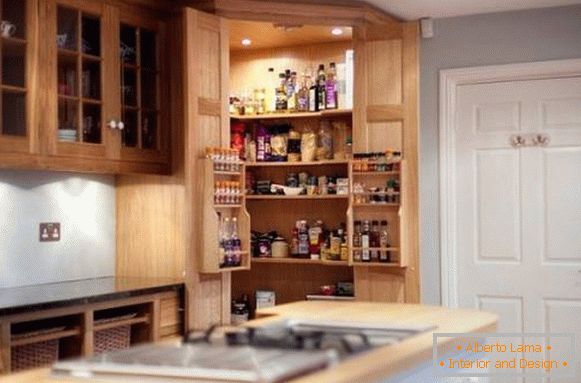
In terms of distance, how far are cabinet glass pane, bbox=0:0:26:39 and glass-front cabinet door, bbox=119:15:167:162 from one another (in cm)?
67

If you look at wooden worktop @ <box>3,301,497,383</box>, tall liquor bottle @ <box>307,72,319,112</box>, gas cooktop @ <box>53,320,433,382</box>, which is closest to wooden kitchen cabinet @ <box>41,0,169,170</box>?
tall liquor bottle @ <box>307,72,319,112</box>

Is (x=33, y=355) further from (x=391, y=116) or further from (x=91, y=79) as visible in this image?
(x=391, y=116)

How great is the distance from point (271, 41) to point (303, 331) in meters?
3.21

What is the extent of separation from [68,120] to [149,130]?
60 cm

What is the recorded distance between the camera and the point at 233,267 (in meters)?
4.47

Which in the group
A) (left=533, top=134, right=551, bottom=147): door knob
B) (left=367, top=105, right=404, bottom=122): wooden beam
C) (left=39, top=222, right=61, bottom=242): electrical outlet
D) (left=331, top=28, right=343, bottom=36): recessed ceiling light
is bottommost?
(left=39, top=222, right=61, bottom=242): electrical outlet

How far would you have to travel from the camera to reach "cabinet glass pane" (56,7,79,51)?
3861 mm

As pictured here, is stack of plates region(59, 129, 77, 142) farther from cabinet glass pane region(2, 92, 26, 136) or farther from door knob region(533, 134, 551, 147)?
door knob region(533, 134, 551, 147)

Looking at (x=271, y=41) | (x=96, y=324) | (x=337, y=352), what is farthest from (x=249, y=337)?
(x=271, y=41)

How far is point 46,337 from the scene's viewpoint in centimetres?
341

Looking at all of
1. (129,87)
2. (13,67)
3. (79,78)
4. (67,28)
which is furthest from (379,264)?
(13,67)

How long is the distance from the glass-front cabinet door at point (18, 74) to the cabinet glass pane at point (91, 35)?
1.21 feet

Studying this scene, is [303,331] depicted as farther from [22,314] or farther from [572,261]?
[572,261]

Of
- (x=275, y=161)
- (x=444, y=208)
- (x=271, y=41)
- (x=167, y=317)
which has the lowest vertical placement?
(x=167, y=317)
